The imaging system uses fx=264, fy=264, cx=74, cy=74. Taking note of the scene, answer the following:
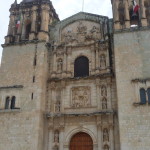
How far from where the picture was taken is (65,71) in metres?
17.1

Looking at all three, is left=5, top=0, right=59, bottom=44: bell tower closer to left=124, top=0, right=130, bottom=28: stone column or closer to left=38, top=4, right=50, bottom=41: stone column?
left=38, top=4, right=50, bottom=41: stone column

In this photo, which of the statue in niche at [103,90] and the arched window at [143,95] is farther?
the statue in niche at [103,90]

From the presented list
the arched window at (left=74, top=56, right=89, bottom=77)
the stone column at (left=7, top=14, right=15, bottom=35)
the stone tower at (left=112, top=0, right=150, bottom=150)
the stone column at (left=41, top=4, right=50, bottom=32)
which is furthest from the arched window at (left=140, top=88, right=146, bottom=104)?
the stone column at (left=7, top=14, right=15, bottom=35)

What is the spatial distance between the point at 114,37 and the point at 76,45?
2685 millimetres

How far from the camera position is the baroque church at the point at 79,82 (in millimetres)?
14688

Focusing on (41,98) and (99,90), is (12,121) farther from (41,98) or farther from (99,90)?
(99,90)

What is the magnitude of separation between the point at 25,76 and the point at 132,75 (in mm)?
6669

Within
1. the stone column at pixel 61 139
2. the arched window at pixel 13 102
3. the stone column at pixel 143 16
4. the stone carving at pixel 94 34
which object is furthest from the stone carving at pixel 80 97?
the stone column at pixel 143 16

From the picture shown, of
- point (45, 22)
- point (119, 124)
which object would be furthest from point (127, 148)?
point (45, 22)

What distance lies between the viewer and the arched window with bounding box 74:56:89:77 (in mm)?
17125

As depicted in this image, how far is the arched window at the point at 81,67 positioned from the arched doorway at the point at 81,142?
386cm

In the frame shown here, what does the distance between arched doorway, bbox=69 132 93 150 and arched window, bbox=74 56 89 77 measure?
12.7 ft

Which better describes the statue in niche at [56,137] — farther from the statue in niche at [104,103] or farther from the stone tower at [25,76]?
the statue in niche at [104,103]

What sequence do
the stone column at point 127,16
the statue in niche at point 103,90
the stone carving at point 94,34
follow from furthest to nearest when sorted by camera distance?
the stone carving at point 94,34, the stone column at point 127,16, the statue in niche at point 103,90
